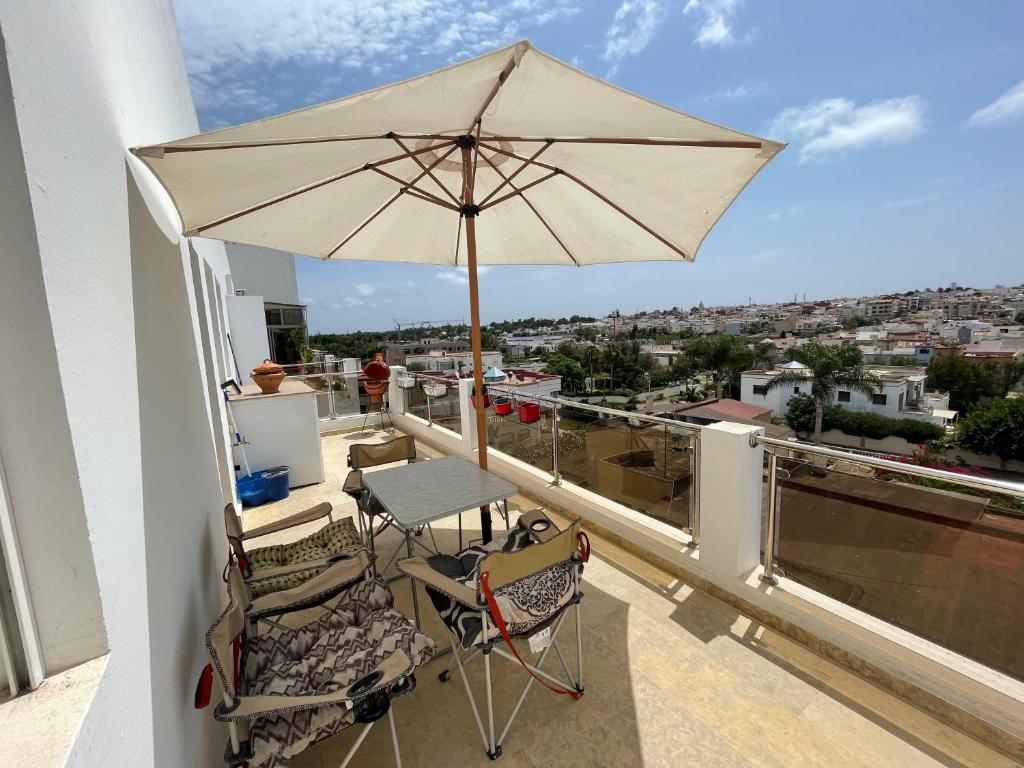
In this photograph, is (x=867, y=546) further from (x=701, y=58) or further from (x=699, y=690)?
(x=701, y=58)

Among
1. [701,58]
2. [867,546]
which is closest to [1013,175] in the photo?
[701,58]

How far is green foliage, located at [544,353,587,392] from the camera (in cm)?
6675

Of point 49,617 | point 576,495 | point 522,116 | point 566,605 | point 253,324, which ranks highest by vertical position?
point 522,116

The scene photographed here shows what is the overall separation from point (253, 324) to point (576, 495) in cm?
1068

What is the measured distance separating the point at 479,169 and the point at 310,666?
3150 millimetres

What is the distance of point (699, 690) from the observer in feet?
7.29

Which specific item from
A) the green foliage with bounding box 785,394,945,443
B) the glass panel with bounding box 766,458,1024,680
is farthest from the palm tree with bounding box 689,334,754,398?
the glass panel with bounding box 766,458,1024,680

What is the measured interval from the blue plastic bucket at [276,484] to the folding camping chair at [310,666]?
10.1 ft

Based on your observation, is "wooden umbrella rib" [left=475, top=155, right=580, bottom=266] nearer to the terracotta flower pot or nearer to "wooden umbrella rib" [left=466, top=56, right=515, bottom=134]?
"wooden umbrella rib" [left=466, top=56, right=515, bottom=134]

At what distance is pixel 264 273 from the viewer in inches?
931

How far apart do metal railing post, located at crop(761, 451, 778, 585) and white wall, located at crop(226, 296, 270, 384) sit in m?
11.4

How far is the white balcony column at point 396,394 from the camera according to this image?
8281mm

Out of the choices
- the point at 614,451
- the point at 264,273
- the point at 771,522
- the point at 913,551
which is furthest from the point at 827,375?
the point at 771,522

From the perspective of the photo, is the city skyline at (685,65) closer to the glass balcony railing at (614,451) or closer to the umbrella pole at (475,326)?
the umbrella pole at (475,326)
